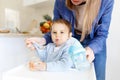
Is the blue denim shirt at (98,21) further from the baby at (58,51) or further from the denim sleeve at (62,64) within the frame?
the denim sleeve at (62,64)

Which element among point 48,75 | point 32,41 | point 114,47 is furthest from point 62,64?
point 114,47

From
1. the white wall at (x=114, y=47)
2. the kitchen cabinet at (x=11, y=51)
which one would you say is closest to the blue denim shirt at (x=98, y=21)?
the white wall at (x=114, y=47)

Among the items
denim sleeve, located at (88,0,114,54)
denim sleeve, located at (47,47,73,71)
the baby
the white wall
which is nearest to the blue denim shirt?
denim sleeve, located at (88,0,114,54)

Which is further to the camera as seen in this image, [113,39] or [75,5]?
[113,39]

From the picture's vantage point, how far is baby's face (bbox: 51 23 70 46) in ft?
2.66

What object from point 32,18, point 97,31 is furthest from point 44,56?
point 32,18

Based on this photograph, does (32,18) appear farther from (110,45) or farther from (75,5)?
(75,5)

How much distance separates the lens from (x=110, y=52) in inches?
53.5

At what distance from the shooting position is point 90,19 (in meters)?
0.90

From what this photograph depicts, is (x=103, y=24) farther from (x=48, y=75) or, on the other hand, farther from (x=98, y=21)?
(x=48, y=75)

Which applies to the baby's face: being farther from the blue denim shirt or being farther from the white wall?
the white wall

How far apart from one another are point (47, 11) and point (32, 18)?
16cm

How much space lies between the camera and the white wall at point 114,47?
1314mm

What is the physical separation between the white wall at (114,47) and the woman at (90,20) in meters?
0.36
